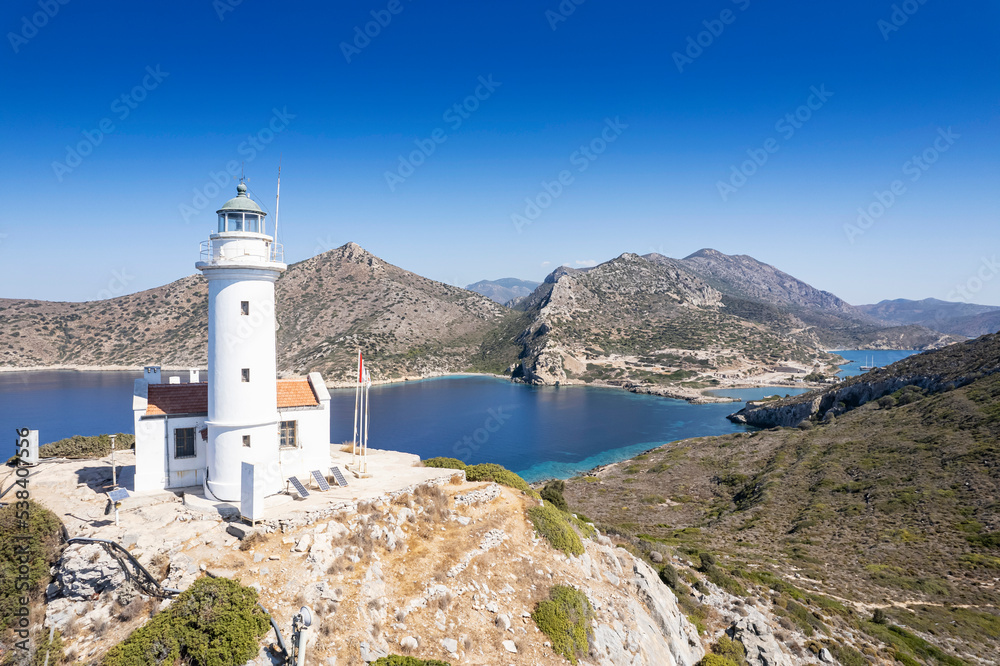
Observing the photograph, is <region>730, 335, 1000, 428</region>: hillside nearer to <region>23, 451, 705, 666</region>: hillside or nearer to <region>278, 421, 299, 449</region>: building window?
<region>23, 451, 705, 666</region>: hillside

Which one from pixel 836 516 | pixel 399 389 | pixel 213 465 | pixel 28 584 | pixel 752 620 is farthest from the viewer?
pixel 399 389

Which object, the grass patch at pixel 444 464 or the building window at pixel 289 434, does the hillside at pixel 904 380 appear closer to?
the grass patch at pixel 444 464

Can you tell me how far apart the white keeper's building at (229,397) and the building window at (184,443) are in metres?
0.03

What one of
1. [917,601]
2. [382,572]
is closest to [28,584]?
[382,572]

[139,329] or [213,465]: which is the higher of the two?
[139,329]

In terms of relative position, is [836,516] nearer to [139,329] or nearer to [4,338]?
[139,329]

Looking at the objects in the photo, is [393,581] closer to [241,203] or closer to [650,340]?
[241,203]

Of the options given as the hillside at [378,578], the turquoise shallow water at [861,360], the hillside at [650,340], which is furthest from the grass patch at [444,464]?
the turquoise shallow water at [861,360]

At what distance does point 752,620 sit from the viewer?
61.7 feet

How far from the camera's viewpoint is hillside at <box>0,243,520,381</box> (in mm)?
118375

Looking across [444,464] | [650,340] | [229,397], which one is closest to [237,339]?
[229,397]

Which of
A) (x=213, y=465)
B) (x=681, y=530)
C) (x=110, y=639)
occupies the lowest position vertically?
(x=681, y=530)

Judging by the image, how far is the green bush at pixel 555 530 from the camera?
55.9 ft

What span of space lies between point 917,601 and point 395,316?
12180cm
